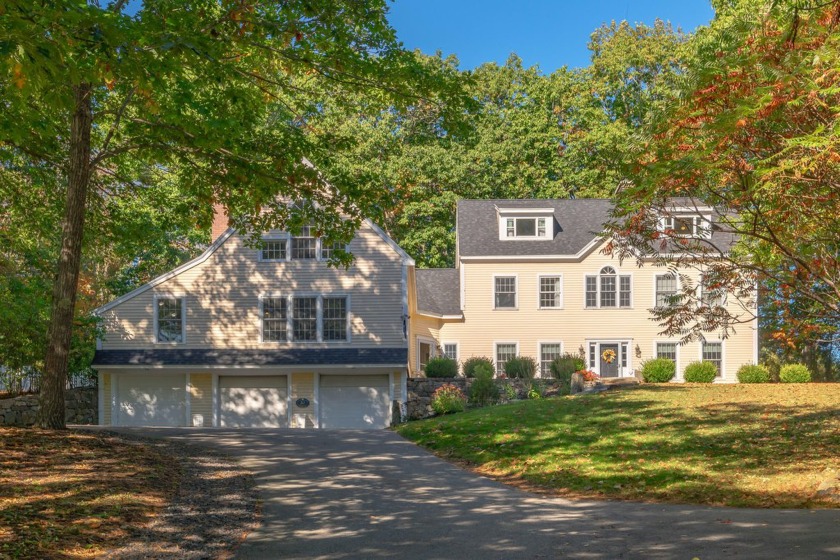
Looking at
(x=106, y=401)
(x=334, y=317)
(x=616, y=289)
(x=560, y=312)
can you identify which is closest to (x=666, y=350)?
(x=616, y=289)

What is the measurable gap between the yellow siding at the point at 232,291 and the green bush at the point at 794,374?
15339mm

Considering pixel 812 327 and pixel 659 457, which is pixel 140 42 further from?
pixel 812 327

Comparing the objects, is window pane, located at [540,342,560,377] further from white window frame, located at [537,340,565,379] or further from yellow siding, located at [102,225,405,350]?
yellow siding, located at [102,225,405,350]

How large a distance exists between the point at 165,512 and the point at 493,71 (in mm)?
47804

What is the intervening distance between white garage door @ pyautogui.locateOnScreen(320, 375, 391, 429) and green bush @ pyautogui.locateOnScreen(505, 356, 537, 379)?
20.1 feet

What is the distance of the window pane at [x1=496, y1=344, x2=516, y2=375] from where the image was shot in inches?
1521

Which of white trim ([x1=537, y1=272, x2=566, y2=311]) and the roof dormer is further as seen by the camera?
the roof dormer

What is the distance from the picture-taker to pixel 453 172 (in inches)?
1858

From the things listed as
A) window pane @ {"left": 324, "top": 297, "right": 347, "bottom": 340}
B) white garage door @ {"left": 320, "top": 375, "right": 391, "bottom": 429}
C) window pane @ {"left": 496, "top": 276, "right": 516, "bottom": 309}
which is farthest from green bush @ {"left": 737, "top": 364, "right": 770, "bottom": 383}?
window pane @ {"left": 324, "top": 297, "right": 347, "bottom": 340}

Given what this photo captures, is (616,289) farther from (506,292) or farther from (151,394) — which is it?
(151,394)

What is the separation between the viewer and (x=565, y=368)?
34.4 m

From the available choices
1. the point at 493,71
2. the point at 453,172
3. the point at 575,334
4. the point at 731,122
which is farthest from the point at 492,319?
the point at 731,122

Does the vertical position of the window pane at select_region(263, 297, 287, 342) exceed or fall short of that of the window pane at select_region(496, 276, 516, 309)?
it falls short

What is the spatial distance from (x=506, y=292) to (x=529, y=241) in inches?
102
